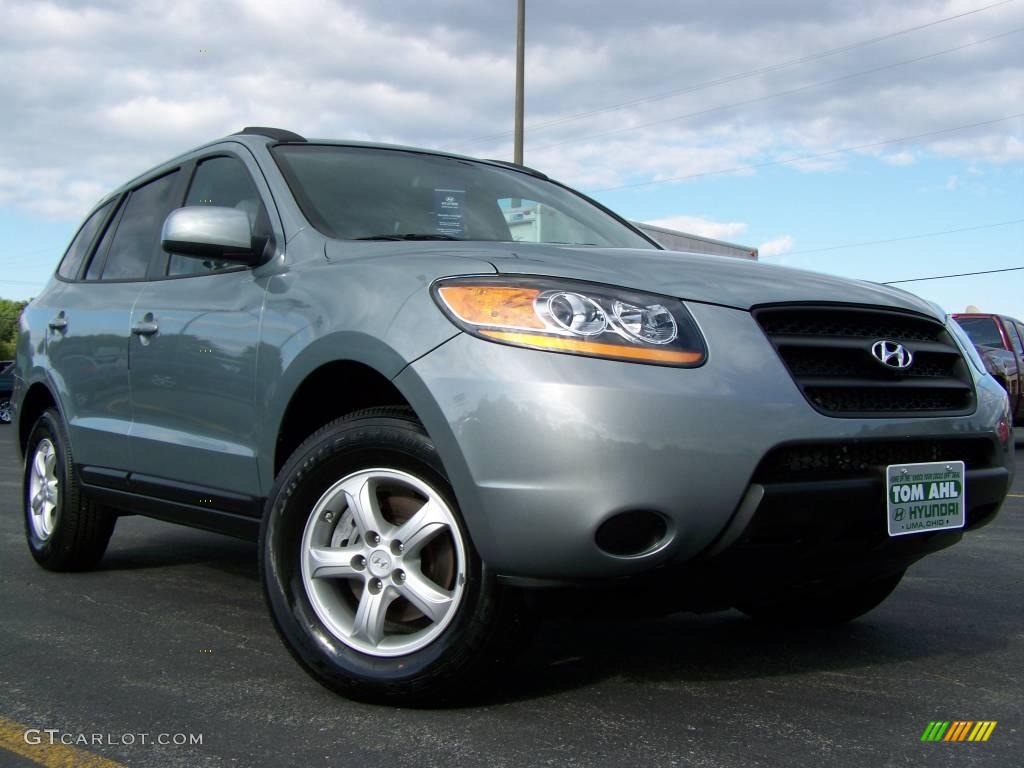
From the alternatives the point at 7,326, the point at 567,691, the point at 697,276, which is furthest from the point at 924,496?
the point at 7,326

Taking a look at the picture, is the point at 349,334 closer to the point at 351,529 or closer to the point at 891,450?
the point at 351,529

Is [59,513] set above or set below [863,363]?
Answer: below

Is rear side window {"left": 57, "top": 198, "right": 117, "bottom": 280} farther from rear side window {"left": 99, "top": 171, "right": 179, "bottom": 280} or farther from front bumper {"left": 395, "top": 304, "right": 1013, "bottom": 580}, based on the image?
front bumper {"left": 395, "top": 304, "right": 1013, "bottom": 580}

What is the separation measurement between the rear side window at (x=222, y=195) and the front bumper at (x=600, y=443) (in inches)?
56.1

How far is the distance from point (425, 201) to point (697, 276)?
1.41 metres

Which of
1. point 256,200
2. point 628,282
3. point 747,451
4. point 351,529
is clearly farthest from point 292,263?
point 747,451

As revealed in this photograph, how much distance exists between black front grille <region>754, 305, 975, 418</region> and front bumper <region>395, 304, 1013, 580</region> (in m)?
0.12

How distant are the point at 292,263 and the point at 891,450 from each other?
1880 millimetres

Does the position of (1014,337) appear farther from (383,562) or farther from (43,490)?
(383,562)

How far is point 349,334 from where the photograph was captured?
3127 mm

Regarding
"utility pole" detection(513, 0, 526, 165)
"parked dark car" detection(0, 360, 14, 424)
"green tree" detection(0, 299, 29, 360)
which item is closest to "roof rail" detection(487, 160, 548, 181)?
"utility pole" detection(513, 0, 526, 165)

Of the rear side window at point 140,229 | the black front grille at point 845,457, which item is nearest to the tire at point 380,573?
the black front grille at point 845,457

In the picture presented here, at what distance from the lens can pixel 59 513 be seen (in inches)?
197

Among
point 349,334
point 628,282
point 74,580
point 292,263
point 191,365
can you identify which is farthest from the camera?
point 74,580
